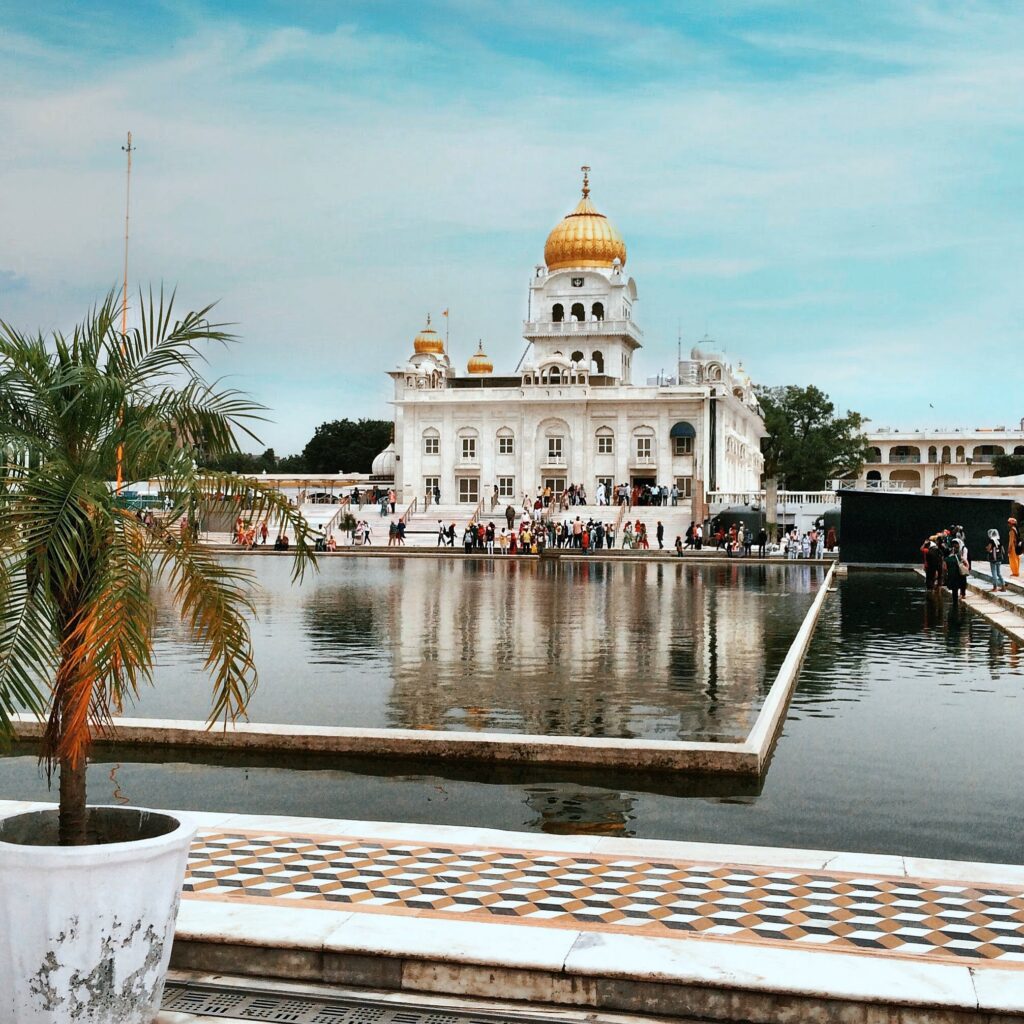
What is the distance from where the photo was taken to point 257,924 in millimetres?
5246

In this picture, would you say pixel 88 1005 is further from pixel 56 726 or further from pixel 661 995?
pixel 661 995

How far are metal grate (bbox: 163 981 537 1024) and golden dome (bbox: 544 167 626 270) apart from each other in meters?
75.8

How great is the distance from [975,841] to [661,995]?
12.2ft

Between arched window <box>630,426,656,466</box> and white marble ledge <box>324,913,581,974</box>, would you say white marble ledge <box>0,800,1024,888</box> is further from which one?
arched window <box>630,426,656,466</box>

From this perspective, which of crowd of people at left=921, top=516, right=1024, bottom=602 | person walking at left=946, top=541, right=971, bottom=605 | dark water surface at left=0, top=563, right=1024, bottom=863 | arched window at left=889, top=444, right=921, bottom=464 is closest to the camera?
dark water surface at left=0, top=563, right=1024, bottom=863

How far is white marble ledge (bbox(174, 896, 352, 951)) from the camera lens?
16.6 ft

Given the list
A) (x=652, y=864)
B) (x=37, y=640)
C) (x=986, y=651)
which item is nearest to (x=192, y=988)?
(x=37, y=640)

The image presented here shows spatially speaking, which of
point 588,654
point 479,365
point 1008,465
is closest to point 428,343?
point 479,365

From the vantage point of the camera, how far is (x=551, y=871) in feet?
20.4

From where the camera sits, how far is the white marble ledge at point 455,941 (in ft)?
15.9

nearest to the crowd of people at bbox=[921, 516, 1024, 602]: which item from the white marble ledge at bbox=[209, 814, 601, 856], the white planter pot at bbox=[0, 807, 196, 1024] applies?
the white marble ledge at bbox=[209, 814, 601, 856]

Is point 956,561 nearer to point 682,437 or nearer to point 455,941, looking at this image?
point 455,941

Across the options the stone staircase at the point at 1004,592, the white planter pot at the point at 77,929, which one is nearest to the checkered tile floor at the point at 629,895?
the white planter pot at the point at 77,929

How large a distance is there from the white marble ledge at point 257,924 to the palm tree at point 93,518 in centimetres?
75
